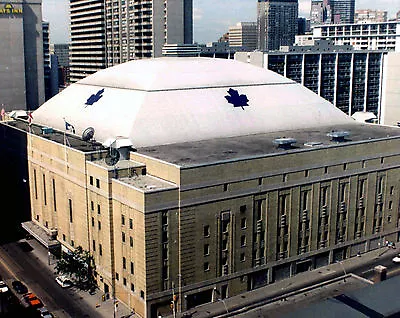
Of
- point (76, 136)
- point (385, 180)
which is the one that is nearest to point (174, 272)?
point (76, 136)

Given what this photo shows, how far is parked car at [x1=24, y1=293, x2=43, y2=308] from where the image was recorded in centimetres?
6881

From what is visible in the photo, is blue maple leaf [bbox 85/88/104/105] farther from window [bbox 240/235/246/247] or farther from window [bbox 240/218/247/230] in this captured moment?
window [bbox 240/235/246/247]

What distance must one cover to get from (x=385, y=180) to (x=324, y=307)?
4641 cm

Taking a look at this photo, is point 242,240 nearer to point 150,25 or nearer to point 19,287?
point 19,287

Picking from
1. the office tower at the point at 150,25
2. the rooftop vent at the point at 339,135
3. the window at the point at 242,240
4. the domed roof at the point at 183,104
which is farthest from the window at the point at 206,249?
the office tower at the point at 150,25

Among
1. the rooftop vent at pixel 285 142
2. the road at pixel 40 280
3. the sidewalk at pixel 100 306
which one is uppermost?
the rooftop vent at pixel 285 142

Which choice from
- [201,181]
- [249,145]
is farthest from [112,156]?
[249,145]

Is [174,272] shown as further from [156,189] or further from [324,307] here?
[324,307]

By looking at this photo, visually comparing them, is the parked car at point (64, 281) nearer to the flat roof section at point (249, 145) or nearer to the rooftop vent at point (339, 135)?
the flat roof section at point (249, 145)

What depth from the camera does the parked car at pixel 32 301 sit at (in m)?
68.8

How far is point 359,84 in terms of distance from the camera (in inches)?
6171

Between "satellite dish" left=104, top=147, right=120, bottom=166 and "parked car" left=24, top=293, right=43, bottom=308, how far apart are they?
59.0 ft

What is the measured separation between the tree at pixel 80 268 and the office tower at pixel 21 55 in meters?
64.3

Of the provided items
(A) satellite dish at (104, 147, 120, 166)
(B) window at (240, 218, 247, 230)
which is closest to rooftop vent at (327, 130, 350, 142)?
(B) window at (240, 218, 247, 230)
